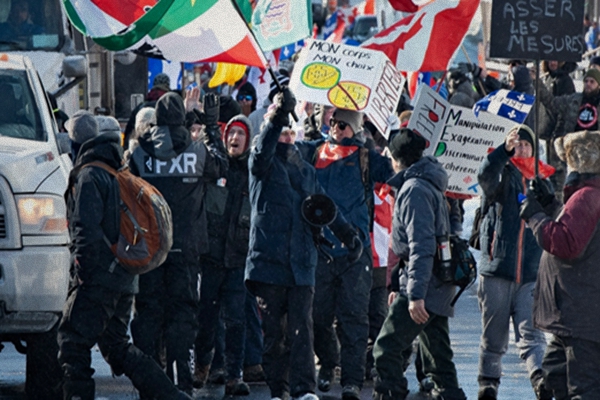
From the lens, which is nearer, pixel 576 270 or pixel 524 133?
pixel 576 270

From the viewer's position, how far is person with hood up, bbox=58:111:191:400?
7.96 metres

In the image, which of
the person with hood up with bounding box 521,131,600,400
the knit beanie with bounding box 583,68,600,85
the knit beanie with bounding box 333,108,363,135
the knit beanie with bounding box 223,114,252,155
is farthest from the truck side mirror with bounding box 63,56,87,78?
the knit beanie with bounding box 583,68,600,85

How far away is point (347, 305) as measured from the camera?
9.58 meters

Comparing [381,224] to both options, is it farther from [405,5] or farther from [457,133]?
[405,5]

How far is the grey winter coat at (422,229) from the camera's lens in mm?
8125

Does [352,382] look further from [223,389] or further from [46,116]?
[46,116]

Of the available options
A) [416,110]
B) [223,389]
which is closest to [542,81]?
[416,110]

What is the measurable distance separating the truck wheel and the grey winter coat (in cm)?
231

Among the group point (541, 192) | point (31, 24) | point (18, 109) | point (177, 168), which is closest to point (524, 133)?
point (541, 192)

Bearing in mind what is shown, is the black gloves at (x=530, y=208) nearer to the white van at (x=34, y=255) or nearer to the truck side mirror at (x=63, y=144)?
the white van at (x=34, y=255)

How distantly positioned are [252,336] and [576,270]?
344cm

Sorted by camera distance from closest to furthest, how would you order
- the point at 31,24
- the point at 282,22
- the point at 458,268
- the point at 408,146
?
the point at 458,268 → the point at 408,146 → the point at 282,22 → the point at 31,24

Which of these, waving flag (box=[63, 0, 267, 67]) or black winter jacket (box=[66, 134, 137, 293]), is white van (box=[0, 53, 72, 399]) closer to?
black winter jacket (box=[66, 134, 137, 293])

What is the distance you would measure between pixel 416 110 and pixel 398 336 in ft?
12.5
